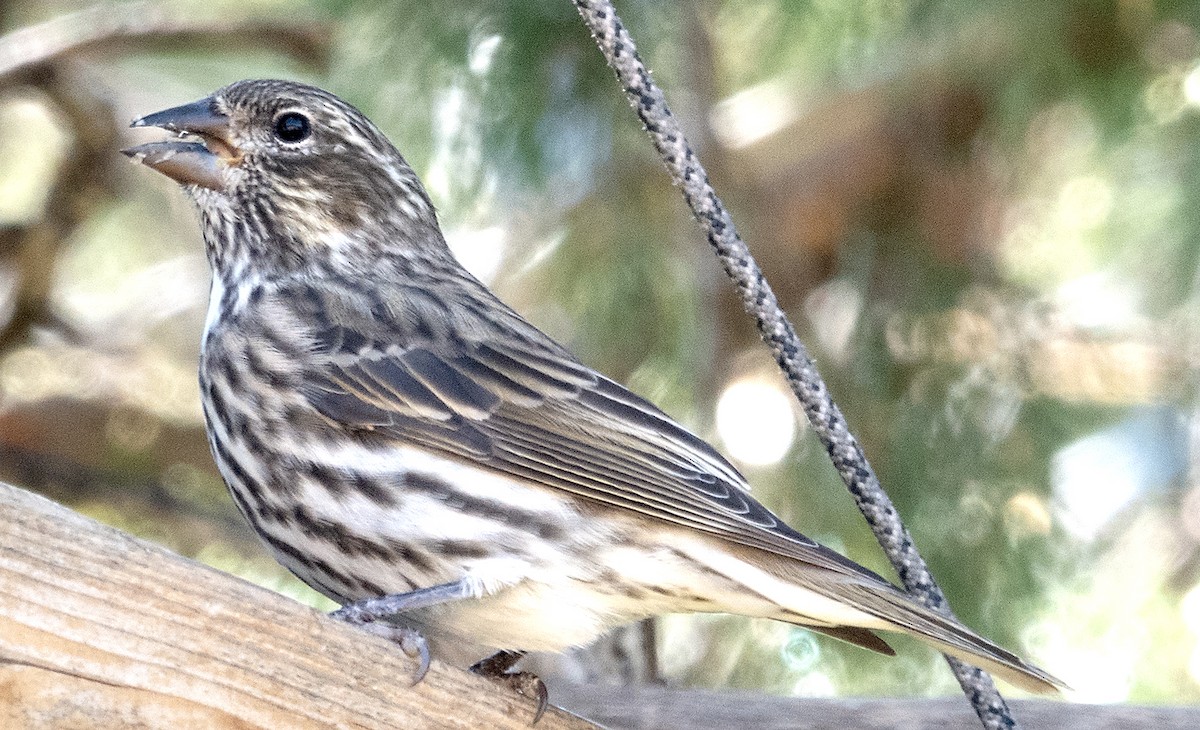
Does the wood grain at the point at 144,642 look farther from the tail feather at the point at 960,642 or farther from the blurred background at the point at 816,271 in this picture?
the blurred background at the point at 816,271

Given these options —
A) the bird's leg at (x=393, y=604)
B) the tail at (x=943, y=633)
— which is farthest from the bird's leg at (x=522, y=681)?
the tail at (x=943, y=633)

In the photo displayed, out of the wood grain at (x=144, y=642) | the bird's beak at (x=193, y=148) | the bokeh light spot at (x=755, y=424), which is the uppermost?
the bokeh light spot at (x=755, y=424)

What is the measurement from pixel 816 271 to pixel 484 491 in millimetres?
2648

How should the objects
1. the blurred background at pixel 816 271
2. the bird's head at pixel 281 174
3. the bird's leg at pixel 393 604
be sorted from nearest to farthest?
1. the bird's leg at pixel 393 604
2. the bird's head at pixel 281 174
3. the blurred background at pixel 816 271

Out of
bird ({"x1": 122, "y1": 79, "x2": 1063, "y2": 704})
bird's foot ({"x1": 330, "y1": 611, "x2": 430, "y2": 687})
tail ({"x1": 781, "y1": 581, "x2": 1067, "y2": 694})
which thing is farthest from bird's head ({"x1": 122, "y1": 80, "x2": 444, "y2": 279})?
tail ({"x1": 781, "y1": 581, "x2": 1067, "y2": 694})

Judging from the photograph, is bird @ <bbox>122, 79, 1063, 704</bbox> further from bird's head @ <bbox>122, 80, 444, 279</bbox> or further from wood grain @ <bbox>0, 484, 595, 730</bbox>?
wood grain @ <bbox>0, 484, 595, 730</bbox>

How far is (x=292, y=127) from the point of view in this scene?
3.49 metres

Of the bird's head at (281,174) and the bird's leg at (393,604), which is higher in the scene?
the bird's head at (281,174)

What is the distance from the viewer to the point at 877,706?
3152 mm

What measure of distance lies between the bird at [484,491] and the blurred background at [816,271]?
50.9 inches

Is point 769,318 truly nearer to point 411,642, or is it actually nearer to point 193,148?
point 411,642

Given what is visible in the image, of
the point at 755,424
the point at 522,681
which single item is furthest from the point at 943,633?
the point at 755,424

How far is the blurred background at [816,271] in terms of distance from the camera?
4613mm

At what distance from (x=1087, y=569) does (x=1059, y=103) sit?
54.7 inches
